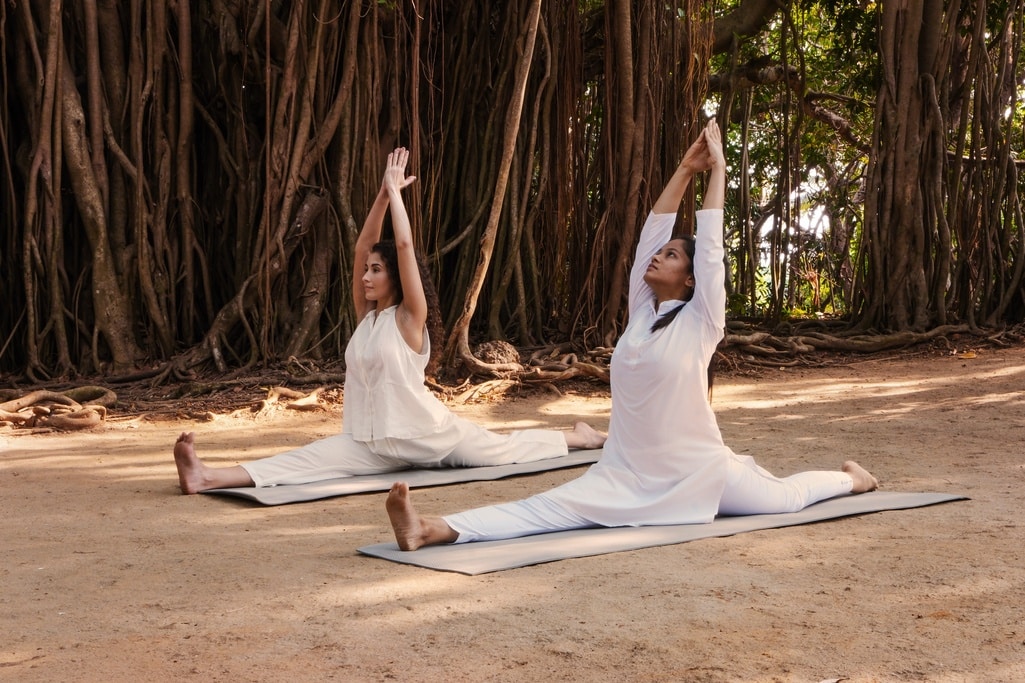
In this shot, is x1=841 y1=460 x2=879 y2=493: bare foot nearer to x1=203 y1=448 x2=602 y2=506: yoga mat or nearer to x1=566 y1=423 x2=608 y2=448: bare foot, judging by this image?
x1=203 y1=448 x2=602 y2=506: yoga mat

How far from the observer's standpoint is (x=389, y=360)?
3.72 m

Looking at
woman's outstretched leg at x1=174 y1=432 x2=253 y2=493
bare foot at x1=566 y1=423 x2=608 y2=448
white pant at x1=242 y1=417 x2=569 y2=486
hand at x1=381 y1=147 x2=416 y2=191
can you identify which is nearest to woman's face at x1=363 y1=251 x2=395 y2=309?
hand at x1=381 y1=147 x2=416 y2=191

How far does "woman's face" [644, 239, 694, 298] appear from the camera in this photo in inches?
118


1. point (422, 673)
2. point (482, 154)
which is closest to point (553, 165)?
point (482, 154)

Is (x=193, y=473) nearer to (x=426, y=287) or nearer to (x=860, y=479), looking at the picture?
(x=426, y=287)

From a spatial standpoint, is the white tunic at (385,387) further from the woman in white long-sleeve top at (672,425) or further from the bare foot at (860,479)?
the bare foot at (860,479)

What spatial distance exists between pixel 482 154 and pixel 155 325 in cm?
202

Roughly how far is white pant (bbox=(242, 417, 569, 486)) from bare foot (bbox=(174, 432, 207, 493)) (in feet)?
0.50

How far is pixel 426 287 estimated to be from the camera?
15.6 ft

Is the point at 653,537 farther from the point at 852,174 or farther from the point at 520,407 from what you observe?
the point at 852,174

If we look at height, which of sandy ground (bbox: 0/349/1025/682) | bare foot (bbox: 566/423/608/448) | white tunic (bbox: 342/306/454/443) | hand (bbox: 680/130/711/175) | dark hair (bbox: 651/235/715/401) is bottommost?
sandy ground (bbox: 0/349/1025/682)

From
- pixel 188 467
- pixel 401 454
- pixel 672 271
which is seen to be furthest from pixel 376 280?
pixel 672 271

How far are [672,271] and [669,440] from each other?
1.42ft

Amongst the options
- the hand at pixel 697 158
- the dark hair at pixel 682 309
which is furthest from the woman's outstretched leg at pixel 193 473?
the hand at pixel 697 158
